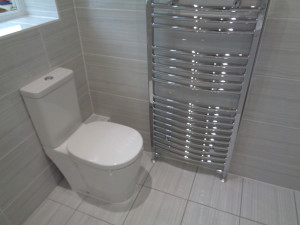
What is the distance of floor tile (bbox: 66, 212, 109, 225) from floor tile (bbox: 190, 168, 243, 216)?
637 mm

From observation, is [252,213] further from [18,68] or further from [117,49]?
[18,68]

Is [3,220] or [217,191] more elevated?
[3,220]

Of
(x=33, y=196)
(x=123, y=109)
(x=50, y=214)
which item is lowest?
(x=50, y=214)

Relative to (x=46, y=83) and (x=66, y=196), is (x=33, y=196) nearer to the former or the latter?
(x=66, y=196)

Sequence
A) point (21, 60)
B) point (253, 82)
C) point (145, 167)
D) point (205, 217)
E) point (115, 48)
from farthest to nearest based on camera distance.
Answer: point (145, 167) → point (115, 48) → point (205, 217) → point (253, 82) → point (21, 60)

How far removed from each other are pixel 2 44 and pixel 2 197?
0.81 meters

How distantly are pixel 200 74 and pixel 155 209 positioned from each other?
91 cm

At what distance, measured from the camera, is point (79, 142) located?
1.42 metres

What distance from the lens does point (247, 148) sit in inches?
63.1

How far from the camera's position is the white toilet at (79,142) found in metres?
1.29

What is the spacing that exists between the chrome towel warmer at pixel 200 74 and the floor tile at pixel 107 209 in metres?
0.50

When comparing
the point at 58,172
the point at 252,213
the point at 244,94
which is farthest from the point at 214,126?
the point at 58,172

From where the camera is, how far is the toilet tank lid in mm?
1256

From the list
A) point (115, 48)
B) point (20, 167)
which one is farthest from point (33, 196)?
point (115, 48)
